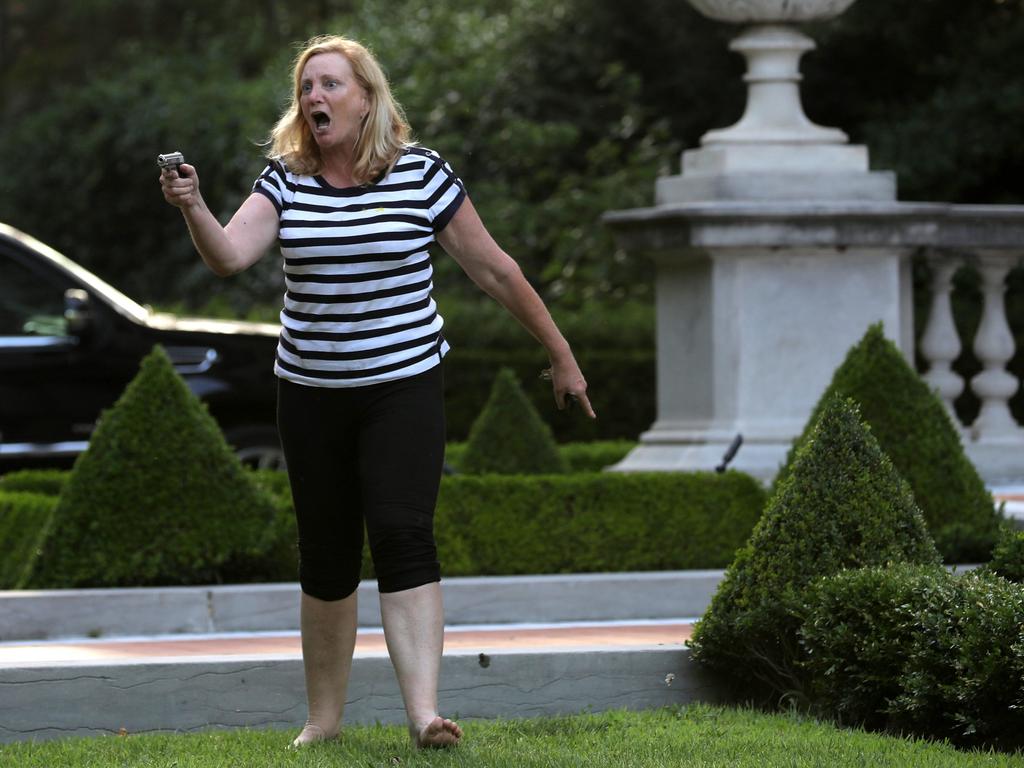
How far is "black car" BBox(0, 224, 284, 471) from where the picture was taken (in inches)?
405

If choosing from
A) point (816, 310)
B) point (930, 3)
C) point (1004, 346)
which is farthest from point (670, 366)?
point (930, 3)

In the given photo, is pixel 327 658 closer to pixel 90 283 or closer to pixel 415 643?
pixel 415 643

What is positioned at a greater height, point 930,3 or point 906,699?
point 930,3

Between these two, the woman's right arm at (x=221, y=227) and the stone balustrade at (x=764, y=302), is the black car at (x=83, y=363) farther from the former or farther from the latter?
the woman's right arm at (x=221, y=227)

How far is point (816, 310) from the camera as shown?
346 inches

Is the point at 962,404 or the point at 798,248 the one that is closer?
the point at 798,248

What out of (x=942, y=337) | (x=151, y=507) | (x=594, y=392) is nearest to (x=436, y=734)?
(x=151, y=507)

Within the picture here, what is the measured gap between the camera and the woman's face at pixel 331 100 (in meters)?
4.44

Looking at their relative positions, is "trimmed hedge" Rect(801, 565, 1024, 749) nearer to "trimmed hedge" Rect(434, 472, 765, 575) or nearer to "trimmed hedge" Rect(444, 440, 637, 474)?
"trimmed hedge" Rect(434, 472, 765, 575)

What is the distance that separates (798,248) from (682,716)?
427cm

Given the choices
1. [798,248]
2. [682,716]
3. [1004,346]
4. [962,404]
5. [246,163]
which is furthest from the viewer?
[246,163]

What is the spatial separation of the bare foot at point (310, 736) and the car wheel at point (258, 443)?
576 cm

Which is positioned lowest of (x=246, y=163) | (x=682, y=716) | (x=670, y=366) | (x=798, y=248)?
(x=682, y=716)

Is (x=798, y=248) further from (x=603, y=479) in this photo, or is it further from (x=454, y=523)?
(x=454, y=523)
